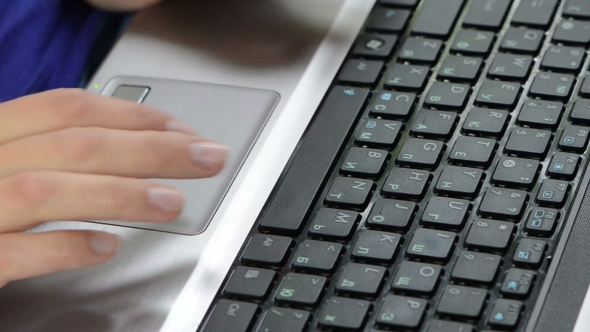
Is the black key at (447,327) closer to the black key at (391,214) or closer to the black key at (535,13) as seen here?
the black key at (391,214)

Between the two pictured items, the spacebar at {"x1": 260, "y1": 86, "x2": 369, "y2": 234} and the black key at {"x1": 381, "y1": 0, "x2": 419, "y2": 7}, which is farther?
the black key at {"x1": 381, "y1": 0, "x2": 419, "y2": 7}

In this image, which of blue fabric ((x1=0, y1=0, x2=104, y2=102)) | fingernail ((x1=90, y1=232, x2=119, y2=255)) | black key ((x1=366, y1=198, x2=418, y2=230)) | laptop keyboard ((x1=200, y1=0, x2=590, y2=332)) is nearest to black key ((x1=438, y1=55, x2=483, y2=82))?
laptop keyboard ((x1=200, y1=0, x2=590, y2=332))

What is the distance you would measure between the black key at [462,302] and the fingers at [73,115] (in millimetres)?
182

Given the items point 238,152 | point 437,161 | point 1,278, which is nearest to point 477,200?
point 437,161

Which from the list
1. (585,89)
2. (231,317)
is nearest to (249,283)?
(231,317)

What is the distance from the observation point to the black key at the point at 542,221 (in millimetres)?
393

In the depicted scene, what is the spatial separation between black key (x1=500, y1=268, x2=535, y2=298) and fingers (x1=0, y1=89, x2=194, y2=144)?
20 centimetres

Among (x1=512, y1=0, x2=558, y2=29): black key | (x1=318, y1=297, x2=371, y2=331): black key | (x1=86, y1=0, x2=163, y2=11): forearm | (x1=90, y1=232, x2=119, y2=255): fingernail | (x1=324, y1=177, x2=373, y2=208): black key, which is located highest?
(x1=512, y1=0, x2=558, y2=29): black key

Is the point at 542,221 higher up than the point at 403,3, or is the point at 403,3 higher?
the point at 403,3

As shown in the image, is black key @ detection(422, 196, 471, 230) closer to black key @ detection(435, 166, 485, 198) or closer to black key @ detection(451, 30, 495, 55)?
black key @ detection(435, 166, 485, 198)

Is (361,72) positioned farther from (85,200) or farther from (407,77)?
(85,200)

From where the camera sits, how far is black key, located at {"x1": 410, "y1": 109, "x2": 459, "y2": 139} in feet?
1.48

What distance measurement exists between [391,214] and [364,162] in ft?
0.14

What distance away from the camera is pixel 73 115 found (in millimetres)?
482
